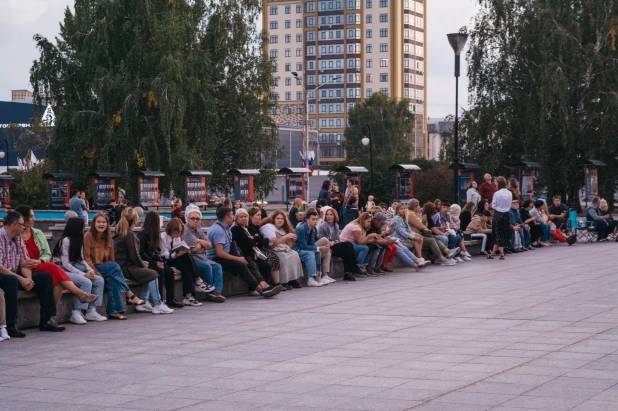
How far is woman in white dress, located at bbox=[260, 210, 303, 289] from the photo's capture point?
53.7 ft

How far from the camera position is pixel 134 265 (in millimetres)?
13781

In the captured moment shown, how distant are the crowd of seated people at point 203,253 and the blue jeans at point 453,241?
2 cm

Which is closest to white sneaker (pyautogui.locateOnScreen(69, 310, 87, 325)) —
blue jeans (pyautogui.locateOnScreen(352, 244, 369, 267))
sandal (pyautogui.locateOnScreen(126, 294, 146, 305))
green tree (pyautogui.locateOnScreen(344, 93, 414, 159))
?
sandal (pyautogui.locateOnScreen(126, 294, 146, 305))

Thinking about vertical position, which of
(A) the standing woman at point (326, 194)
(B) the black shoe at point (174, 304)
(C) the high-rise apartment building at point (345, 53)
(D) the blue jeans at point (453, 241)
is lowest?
(B) the black shoe at point (174, 304)

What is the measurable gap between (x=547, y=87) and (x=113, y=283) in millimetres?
37470

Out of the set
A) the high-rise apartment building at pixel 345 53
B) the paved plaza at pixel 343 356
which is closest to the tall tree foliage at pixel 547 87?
the paved plaza at pixel 343 356

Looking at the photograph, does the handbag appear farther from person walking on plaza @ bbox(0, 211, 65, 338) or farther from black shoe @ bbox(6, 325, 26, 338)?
black shoe @ bbox(6, 325, 26, 338)

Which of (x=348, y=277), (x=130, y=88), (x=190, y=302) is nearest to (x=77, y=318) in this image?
(x=190, y=302)

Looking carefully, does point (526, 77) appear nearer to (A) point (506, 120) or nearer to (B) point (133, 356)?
(A) point (506, 120)

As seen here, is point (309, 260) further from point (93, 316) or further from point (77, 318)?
point (77, 318)

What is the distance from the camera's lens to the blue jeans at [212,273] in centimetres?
1495

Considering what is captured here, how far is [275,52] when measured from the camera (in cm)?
17275

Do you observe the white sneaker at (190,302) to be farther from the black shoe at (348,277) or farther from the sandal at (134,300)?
the black shoe at (348,277)

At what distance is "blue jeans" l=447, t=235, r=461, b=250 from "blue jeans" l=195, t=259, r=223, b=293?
8397 mm
